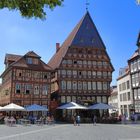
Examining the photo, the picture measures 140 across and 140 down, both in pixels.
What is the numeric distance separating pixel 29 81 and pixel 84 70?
32.0ft

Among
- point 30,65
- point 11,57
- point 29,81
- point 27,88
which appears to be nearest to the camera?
point 27,88

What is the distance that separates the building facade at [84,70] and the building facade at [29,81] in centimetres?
239

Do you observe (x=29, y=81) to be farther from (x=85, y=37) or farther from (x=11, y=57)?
(x=85, y=37)

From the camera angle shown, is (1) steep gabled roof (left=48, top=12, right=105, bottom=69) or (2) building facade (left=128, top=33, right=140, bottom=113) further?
(2) building facade (left=128, top=33, right=140, bottom=113)

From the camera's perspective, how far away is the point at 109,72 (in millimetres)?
48500

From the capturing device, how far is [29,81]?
4334 centimetres

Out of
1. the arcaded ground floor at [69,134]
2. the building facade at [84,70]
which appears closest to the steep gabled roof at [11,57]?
the building facade at [84,70]

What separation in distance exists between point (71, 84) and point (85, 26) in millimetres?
11009

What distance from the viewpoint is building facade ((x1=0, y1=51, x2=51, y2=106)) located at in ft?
138

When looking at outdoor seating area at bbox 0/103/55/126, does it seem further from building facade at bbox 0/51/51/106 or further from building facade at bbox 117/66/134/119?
building facade at bbox 117/66/134/119

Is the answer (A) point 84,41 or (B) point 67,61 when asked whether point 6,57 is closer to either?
(B) point 67,61

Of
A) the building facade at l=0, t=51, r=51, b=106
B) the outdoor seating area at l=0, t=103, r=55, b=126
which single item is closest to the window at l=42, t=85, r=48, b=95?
the building facade at l=0, t=51, r=51, b=106

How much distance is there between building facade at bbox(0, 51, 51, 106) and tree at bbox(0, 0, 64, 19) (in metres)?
37.6

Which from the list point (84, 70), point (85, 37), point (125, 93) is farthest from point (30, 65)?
point (125, 93)
